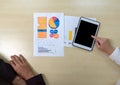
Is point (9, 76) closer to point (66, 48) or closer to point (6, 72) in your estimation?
point (6, 72)

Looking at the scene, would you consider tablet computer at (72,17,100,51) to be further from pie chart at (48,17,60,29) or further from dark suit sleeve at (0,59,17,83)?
dark suit sleeve at (0,59,17,83)

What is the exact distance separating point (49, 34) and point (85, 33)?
7.3 inches

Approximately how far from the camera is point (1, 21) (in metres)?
1.14

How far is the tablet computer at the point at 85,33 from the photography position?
3.73ft

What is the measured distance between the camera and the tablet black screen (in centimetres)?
114

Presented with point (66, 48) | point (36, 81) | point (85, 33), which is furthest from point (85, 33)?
point (36, 81)

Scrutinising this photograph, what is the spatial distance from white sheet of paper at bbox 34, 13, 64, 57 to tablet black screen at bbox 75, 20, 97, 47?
87 millimetres

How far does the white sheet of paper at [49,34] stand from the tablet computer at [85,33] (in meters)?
0.08

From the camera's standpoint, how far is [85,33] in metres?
1.14

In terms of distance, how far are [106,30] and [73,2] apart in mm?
223

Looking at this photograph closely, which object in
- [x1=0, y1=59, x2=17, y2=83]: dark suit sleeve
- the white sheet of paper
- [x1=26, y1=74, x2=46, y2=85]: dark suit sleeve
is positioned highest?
the white sheet of paper

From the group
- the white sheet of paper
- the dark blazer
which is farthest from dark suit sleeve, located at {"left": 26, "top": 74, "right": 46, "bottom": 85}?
the white sheet of paper

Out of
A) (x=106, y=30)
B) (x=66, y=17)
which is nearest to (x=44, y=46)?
(x=66, y=17)

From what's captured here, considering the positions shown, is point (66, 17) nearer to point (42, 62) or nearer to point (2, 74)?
Answer: point (42, 62)
